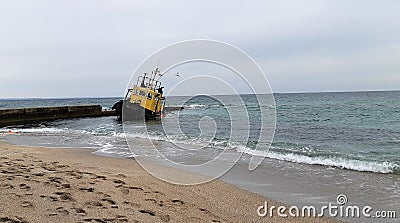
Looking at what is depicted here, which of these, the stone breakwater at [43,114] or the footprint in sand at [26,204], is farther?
the stone breakwater at [43,114]

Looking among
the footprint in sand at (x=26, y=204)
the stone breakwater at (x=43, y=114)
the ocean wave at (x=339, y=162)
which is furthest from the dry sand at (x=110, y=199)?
the stone breakwater at (x=43, y=114)

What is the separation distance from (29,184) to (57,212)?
1491mm

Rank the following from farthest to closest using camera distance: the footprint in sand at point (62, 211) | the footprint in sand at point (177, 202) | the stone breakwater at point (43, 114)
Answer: the stone breakwater at point (43, 114)
the footprint in sand at point (177, 202)
the footprint in sand at point (62, 211)

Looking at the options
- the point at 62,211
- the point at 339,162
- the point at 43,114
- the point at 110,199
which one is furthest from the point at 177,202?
the point at 43,114

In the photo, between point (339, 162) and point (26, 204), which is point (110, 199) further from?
point (339, 162)

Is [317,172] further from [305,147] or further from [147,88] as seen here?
[147,88]

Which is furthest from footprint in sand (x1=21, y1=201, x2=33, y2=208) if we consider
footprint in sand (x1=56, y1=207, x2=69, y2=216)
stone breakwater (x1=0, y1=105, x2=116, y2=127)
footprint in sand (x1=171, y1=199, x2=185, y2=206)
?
stone breakwater (x1=0, y1=105, x2=116, y2=127)

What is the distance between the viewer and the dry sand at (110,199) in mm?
4336

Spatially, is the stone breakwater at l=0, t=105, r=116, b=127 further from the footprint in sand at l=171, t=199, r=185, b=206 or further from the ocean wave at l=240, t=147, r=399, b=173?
the footprint in sand at l=171, t=199, r=185, b=206

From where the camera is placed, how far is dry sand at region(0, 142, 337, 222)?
434cm

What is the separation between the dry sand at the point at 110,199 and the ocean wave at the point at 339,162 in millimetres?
4363

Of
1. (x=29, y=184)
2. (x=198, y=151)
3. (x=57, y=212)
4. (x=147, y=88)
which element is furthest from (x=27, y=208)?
(x=147, y=88)

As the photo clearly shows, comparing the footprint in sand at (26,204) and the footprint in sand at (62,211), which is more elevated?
the footprint in sand at (26,204)

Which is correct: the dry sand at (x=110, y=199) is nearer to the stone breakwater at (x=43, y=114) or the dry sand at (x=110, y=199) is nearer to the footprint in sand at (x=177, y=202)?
the footprint in sand at (x=177, y=202)
